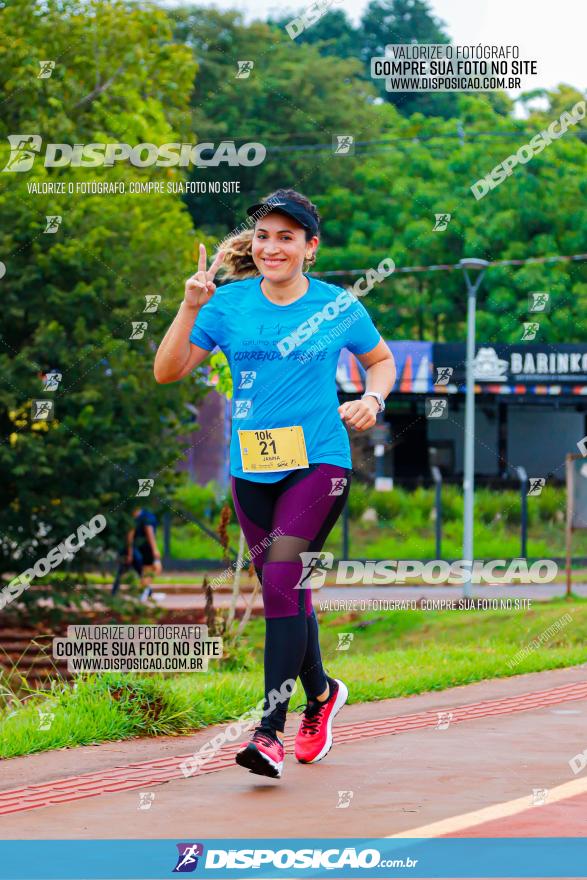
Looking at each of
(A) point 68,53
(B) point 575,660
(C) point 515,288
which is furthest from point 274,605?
(C) point 515,288

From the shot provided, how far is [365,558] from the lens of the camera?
93.1ft

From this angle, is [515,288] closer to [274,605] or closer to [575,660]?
[575,660]

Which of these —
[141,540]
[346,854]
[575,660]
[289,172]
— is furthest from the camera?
[289,172]

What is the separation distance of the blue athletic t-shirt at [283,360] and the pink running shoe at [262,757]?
985mm

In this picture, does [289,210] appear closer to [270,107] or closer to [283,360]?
[283,360]

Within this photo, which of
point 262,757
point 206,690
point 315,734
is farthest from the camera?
point 206,690

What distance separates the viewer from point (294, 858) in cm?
465

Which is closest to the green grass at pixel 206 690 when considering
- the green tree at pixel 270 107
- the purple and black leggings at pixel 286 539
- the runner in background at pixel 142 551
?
the purple and black leggings at pixel 286 539

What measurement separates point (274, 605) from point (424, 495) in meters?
23.9

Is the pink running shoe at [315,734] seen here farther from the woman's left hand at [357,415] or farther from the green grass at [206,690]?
the woman's left hand at [357,415]

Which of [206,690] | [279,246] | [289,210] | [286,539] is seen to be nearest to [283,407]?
[286,539]

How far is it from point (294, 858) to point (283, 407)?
6.57ft

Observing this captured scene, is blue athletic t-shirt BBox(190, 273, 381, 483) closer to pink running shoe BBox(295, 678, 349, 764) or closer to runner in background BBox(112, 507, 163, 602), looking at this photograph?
pink running shoe BBox(295, 678, 349, 764)

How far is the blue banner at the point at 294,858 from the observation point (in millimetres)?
4500
